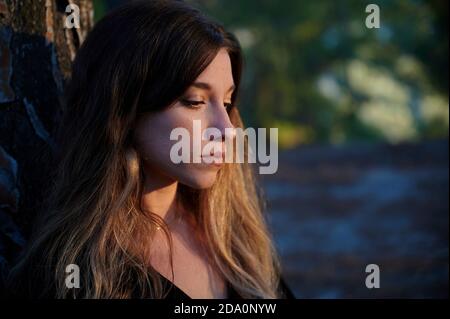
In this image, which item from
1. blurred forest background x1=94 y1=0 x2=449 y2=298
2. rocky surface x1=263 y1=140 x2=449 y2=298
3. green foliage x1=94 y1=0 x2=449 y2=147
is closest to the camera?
rocky surface x1=263 y1=140 x2=449 y2=298

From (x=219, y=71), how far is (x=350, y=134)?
8907 millimetres

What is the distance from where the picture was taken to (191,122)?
1737mm

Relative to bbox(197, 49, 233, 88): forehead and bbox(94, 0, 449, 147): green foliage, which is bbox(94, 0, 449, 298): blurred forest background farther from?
bbox(197, 49, 233, 88): forehead

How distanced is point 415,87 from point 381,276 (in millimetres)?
Answer: 6966

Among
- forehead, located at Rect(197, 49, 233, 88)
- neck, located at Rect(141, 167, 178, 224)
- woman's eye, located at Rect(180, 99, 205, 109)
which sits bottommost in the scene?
neck, located at Rect(141, 167, 178, 224)

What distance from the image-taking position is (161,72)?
1717mm

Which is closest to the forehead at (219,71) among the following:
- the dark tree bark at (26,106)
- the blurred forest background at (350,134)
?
the blurred forest background at (350,134)

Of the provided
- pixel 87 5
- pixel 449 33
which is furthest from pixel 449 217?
pixel 87 5

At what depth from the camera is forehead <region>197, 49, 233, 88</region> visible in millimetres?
1753

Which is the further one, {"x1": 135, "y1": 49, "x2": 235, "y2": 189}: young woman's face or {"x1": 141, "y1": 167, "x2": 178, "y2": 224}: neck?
{"x1": 141, "y1": 167, "x2": 178, "y2": 224}: neck

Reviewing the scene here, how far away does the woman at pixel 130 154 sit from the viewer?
168cm

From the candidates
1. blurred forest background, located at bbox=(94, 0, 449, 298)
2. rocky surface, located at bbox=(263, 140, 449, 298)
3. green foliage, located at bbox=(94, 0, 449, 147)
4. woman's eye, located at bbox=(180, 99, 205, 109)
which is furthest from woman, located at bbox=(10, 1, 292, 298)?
green foliage, located at bbox=(94, 0, 449, 147)

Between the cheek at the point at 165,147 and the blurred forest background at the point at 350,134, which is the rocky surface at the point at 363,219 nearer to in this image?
the blurred forest background at the point at 350,134

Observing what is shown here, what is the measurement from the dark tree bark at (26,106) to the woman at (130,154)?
0.49 ft
